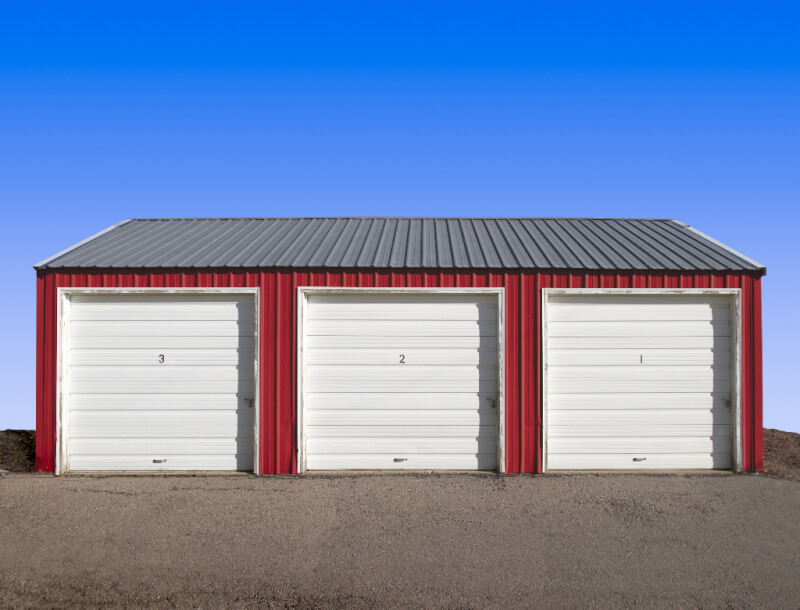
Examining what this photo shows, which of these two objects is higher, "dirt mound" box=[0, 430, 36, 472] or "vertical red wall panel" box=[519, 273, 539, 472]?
"vertical red wall panel" box=[519, 273, 539, 472]

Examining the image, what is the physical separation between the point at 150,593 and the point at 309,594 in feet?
4.53

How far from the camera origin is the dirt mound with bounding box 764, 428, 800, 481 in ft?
31.3

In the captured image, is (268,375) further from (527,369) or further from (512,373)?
(527,369)

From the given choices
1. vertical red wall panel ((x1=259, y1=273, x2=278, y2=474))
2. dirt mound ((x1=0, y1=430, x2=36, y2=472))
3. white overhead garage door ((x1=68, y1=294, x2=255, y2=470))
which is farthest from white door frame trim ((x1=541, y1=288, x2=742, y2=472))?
dirt mound ((x1=0, y1=430, x2=36, y2=472))

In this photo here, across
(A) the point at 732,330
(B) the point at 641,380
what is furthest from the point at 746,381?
(B) the point at 641,380

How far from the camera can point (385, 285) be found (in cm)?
917

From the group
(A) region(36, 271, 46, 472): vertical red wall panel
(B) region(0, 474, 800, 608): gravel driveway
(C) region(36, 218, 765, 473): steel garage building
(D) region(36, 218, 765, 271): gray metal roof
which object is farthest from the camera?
(D) region(36, 218, 765, 271): gray metal roof

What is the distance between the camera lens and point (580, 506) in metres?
7.44

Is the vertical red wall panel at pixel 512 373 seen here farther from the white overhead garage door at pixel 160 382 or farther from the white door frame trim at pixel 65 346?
the white overhead garage door at pixel 160 382

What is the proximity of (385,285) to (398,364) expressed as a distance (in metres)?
1.27

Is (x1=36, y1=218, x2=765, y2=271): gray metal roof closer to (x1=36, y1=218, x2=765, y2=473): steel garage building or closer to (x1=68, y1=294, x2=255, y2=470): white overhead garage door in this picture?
(x1=36, y1=218, x2=765, y2=473): steel garage building

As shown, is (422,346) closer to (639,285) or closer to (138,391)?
(639,285)

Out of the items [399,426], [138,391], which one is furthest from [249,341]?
[399,426]

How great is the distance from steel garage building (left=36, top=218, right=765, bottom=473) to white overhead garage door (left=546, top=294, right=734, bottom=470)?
0.02 m
